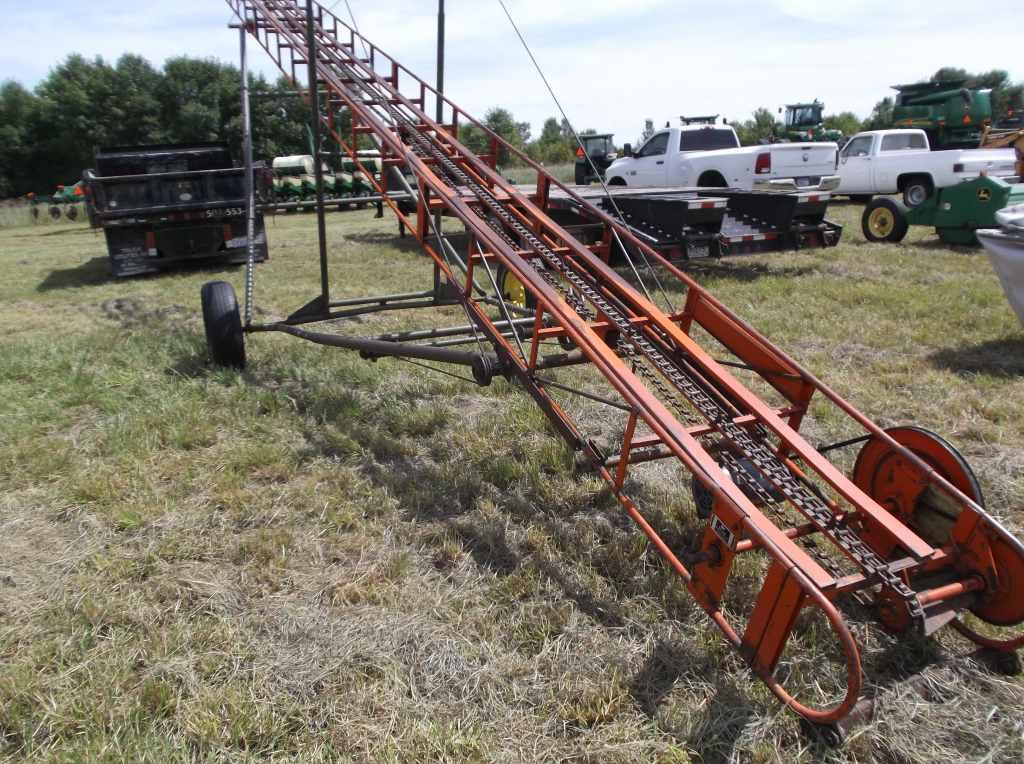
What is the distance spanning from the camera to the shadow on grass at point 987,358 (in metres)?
5.41

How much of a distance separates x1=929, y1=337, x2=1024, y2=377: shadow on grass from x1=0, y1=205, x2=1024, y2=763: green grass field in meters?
0.03

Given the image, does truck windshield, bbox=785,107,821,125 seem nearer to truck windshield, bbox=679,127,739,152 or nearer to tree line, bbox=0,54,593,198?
truck windshield, bbox=679,127,739,152

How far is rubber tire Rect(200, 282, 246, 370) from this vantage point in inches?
216

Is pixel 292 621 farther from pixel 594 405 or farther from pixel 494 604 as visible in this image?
pixel 594 405

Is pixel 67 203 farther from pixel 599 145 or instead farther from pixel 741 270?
pixel 741 270

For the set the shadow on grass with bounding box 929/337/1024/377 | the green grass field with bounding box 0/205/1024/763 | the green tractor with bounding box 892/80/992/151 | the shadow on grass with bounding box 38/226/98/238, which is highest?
the green tractor with bounding box 892/80/992/151

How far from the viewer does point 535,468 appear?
13.2 ft

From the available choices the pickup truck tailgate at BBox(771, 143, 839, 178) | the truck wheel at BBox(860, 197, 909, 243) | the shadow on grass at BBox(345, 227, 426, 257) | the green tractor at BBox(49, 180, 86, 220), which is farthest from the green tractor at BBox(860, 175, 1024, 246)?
the green tractor at BBox(49, 180, 86, 220)

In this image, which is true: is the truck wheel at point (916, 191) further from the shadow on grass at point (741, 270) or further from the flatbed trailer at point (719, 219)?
the flatbed trailer at point (719, 219)

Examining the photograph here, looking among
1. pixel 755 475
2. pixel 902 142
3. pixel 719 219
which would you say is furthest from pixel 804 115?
pixel 755 475

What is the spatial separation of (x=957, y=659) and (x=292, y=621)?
244 centimetres

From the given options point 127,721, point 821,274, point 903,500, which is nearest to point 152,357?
point 127,721

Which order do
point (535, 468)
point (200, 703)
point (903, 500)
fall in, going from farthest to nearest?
point (535, 468), point (903, 500), point (200, 703)

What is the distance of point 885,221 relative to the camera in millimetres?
11547
